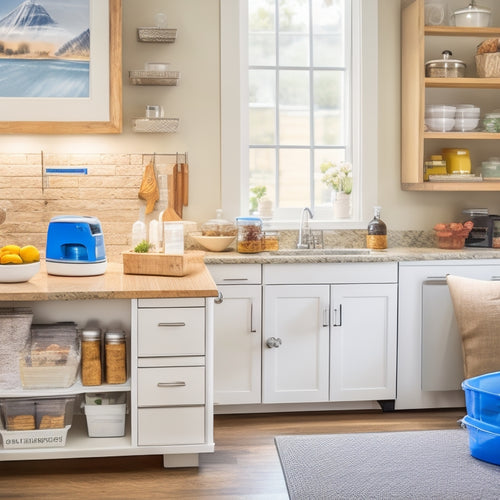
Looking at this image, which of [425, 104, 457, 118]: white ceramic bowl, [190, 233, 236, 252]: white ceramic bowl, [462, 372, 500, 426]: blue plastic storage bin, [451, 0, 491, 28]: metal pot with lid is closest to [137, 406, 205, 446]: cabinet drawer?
[190, 233, 236, 252]: white ceramic bowl

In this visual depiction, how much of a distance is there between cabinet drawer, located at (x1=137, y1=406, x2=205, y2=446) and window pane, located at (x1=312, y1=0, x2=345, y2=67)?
8.06ft

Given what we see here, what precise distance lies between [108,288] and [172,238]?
0.48 meters

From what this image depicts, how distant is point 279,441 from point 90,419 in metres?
1.79

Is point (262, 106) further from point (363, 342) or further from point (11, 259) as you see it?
point (11, 259)

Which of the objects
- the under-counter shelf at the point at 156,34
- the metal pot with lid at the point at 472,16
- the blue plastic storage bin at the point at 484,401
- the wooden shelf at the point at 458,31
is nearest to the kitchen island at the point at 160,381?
the blue plastic storage bin at the point at 484,401

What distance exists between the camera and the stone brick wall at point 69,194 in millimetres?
4430

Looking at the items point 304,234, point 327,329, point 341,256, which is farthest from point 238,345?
point 304,234

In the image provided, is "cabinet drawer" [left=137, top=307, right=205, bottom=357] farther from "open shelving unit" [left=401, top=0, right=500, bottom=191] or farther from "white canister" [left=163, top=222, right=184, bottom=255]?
"open shelving unit" [left=401, top=0, right=500, bottom=191]

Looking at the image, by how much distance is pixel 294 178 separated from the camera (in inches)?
191

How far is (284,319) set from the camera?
13.8ft

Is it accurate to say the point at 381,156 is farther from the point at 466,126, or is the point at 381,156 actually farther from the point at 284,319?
the point at 284,319

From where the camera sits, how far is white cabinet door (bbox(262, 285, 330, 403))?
13.8 feet

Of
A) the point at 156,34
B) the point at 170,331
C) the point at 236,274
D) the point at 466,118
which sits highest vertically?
the point at 156,34

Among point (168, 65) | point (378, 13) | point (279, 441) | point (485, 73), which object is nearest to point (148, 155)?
point (168, 65)
